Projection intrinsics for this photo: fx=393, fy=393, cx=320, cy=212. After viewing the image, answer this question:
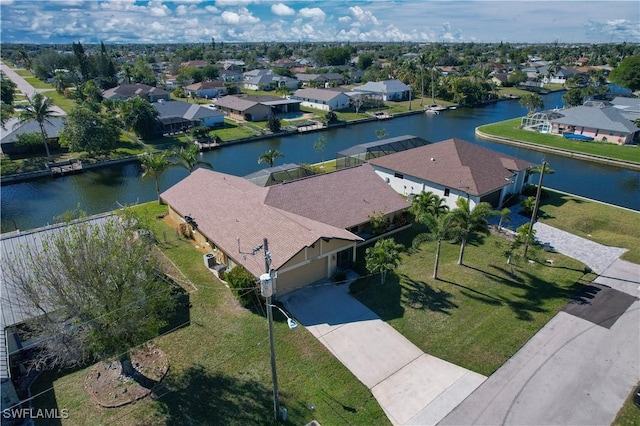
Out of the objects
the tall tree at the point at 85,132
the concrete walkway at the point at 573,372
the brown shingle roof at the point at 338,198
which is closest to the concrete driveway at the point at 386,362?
the concrete walkway at the point at 573,372

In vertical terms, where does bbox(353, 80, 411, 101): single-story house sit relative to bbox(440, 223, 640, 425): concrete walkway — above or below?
above

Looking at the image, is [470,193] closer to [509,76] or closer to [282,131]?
[282,131]

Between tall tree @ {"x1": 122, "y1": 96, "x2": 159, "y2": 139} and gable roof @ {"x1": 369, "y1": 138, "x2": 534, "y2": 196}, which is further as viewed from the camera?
tall tree @ {"x1": 122, "y1": 96, "x2": 159, "y2": 139}

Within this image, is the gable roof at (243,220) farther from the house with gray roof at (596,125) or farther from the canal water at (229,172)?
the house with gray roof at (596,125)

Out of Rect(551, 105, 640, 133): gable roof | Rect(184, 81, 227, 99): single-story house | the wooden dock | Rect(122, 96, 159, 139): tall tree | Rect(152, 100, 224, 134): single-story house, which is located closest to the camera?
the wooden dock

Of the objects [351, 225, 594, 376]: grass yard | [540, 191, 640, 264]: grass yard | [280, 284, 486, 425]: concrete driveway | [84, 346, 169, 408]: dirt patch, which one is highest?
[540, 191, 640, 264]: grass yard

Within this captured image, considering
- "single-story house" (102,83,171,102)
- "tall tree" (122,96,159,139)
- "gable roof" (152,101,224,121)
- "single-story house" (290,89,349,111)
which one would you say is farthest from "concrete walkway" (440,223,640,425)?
"single-story house" (102,83,171,102)

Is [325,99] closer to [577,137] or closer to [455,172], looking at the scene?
[577,137]

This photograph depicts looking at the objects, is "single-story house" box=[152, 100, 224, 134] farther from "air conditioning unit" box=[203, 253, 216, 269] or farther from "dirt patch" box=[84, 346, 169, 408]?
"dirt patch" box=[84, 346, 169, 408]
